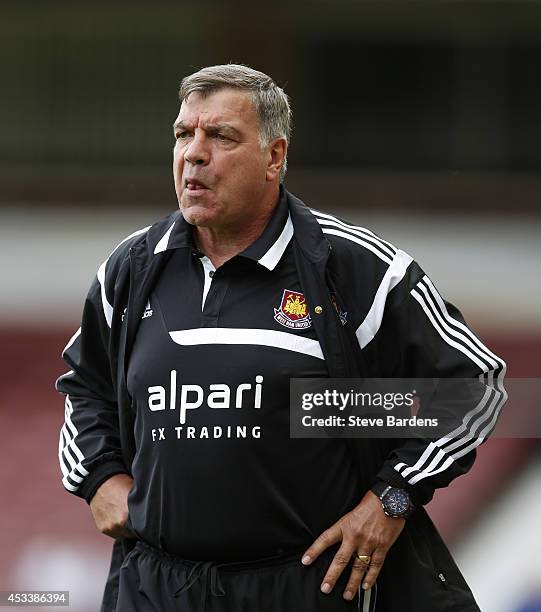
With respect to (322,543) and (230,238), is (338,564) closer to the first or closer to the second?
(322,543)

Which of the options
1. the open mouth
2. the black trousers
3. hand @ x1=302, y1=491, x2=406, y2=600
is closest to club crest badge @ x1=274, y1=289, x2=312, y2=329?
the open mouth

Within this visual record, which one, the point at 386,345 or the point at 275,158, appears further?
the point at 275,158

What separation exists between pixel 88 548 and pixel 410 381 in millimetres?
3121

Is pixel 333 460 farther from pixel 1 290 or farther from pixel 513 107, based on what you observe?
pixel 513 107

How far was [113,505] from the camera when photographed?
3.26m

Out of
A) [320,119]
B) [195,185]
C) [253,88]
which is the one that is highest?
[320,119]

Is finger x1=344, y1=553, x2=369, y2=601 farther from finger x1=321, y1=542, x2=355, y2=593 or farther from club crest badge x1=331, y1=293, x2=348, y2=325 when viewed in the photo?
club crest badge x1=331, y1=293, x2=348, y2=325

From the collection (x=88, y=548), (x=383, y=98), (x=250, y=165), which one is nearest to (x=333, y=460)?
(x=250, y=165)

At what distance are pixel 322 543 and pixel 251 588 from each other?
0.19 meters

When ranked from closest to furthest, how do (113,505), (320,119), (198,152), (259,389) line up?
1. (259,389)
2. (198,152)
3. (113,505)
4. (320,119)

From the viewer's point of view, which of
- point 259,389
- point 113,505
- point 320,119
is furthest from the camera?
point 320,119

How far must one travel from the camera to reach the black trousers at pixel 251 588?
10.0 feet

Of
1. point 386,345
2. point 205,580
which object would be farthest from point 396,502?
point 205,580

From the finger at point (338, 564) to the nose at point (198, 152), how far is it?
961 mm
